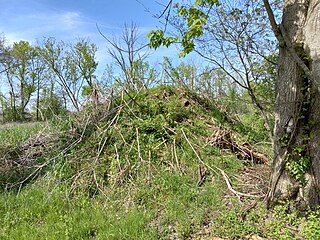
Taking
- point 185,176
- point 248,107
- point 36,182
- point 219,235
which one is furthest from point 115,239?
point 248,107

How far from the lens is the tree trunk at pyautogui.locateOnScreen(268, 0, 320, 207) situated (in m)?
2.94

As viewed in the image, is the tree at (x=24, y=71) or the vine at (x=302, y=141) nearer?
the vine at (x=302, y=141)

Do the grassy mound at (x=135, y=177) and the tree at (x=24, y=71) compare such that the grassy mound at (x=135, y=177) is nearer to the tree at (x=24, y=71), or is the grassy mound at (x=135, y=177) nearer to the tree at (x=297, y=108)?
the tree at (x=297, y=108)

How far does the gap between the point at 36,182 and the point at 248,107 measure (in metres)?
5.31

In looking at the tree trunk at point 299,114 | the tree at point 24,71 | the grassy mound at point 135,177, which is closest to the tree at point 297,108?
the tree trunk at point 299,114

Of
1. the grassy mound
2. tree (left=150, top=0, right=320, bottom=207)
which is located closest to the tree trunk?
tree (left=150, top=0, right=320, bottom=207)

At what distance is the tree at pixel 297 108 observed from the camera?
2.93m

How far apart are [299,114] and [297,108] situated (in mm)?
75

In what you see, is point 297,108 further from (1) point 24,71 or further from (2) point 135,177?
(1) point 24,71

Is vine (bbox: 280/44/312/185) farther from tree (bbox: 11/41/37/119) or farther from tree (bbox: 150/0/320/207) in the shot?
tree (bbox: 11/41/37/119)

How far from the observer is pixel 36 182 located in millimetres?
4188

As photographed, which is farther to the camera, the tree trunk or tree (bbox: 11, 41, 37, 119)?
tree (bbox: 11, 41, 37, 119)

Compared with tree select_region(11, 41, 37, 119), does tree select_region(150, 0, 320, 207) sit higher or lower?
lower

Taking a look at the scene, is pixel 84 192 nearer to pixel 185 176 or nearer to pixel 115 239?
pixel 115 239
